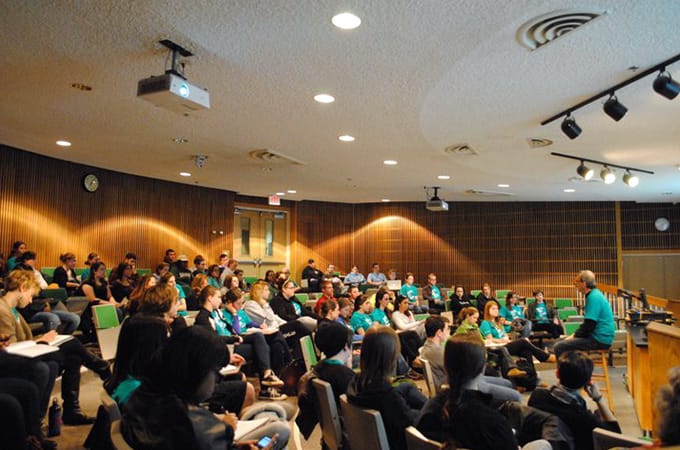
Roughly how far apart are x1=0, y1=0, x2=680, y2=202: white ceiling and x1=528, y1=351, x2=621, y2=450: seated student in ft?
8.05

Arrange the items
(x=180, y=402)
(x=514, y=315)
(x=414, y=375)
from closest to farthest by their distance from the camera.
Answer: (x=180, y=402) < (x=414, y=375) < (x=514, y=315)

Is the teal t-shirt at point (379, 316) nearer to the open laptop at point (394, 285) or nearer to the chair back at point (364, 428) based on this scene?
the chair back at point (364, 428)

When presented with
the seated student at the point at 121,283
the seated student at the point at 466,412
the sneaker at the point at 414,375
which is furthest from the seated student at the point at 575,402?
the seated student at the point at 121,283

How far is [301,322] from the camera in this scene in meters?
6.93

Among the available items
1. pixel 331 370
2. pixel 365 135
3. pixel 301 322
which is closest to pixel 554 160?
pixel 365 135

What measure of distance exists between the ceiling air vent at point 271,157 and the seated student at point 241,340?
3158mm

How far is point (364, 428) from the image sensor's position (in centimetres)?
251

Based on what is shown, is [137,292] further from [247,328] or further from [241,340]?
[247,328]

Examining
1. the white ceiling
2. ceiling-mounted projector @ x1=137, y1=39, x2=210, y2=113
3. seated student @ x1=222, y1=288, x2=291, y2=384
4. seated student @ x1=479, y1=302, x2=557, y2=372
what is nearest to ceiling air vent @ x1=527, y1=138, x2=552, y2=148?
the white ceiling

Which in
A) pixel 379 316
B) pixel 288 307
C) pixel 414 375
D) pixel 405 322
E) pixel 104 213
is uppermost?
pixel 104 213

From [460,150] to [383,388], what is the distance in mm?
6105

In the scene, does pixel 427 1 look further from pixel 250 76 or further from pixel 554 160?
pixel 554 160

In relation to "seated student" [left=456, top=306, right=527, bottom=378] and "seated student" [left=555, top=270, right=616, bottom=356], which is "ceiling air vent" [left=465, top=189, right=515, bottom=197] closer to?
"seated student" [left=456, top=306, right=527, bottom=378]

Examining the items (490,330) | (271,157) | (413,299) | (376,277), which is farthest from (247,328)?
(376,277)
